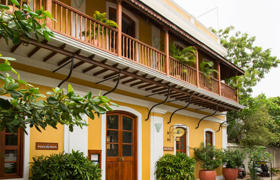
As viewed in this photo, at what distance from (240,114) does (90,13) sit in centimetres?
1585

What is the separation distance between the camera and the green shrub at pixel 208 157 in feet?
40.4

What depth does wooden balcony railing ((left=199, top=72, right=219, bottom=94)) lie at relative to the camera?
12.7m

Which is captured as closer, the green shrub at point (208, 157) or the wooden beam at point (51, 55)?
the wooden beam at point (51, 55)

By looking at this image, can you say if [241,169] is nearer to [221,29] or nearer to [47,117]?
[221,29]

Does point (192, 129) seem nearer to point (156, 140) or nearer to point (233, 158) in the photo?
point (233, 158)

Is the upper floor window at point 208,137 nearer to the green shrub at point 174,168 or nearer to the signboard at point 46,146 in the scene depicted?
the green shrub at point 174,168

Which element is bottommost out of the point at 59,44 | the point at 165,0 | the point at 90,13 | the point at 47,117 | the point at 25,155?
the point at 25,155

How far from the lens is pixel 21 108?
9.00 feet

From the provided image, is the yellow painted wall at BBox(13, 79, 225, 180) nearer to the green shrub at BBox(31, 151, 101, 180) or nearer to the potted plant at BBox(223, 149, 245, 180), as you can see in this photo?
the green shrub at BBox(31, 151, 101, 180)

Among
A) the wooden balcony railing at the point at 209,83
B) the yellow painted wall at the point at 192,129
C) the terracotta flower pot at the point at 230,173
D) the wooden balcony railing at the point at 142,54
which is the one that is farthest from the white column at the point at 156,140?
the terracotta flower pot at the point at 230,173

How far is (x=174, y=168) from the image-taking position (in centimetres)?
1014

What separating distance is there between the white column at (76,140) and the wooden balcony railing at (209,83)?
627 centimetres

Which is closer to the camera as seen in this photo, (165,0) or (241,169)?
(165,0)

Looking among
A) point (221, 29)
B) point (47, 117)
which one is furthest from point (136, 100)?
point (221, 29)
